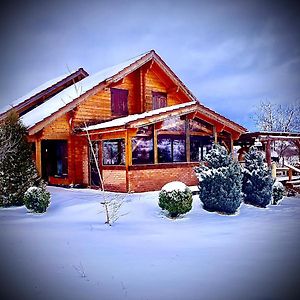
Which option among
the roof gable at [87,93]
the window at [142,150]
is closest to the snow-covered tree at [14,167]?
the roof gable at [87,93]

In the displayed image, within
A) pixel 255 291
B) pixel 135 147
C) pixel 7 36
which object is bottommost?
pixel 255 291

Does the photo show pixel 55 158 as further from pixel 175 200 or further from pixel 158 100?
pixel 175 200

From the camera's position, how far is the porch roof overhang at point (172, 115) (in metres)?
13.9

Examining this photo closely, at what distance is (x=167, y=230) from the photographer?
906cm

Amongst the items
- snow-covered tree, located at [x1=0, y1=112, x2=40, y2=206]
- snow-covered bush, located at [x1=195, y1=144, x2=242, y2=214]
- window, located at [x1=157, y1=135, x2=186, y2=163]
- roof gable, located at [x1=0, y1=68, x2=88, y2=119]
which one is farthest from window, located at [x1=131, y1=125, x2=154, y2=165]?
roof gable, located at [x1=0, y1=68, x2=88, y2=119]

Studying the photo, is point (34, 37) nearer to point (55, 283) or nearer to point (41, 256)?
point (41, 256)

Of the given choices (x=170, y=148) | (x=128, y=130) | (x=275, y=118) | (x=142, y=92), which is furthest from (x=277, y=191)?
(x=275, y=118)

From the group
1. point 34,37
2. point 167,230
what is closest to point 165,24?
point 34,37

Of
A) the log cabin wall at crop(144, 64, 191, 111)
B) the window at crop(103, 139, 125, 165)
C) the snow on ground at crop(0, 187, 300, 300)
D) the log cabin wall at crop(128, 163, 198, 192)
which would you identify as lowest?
the snow on ground at crop(0, 187, 300, 300)

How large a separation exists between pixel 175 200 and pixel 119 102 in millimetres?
9852

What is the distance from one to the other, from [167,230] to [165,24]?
544 cm

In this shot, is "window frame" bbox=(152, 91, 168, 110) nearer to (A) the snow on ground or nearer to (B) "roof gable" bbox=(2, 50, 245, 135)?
(B) "roof gable" bbox=(2, 50, 245, 135)

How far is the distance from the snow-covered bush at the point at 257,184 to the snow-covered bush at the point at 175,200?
11.4ft

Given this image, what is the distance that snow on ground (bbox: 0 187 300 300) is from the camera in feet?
17.0
